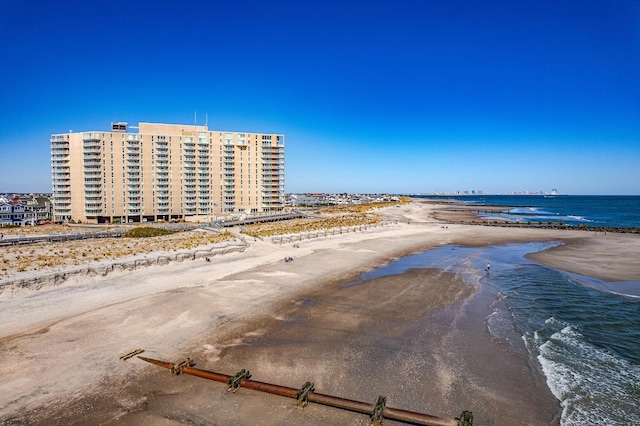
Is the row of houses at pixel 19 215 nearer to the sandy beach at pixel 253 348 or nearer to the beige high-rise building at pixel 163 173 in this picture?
the beige high-rise building at pixel 163 173

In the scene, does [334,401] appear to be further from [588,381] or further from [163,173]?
[163,173]

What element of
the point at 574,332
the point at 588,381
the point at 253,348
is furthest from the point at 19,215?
the point at 588,381

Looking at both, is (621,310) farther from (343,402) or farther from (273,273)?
(273,273)

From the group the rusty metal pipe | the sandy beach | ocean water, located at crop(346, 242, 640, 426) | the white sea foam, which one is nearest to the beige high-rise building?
the sandy beach

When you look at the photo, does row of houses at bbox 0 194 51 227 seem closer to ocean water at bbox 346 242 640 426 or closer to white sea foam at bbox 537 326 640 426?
ocean water at bbox 346 242 640 426

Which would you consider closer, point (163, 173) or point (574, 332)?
point (574, 332)

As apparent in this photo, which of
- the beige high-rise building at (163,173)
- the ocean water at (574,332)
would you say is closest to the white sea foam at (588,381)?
the ocean water at (574,332)

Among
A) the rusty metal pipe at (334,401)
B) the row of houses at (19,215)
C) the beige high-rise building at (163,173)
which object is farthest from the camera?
the beige high-rise building at (163,173)
